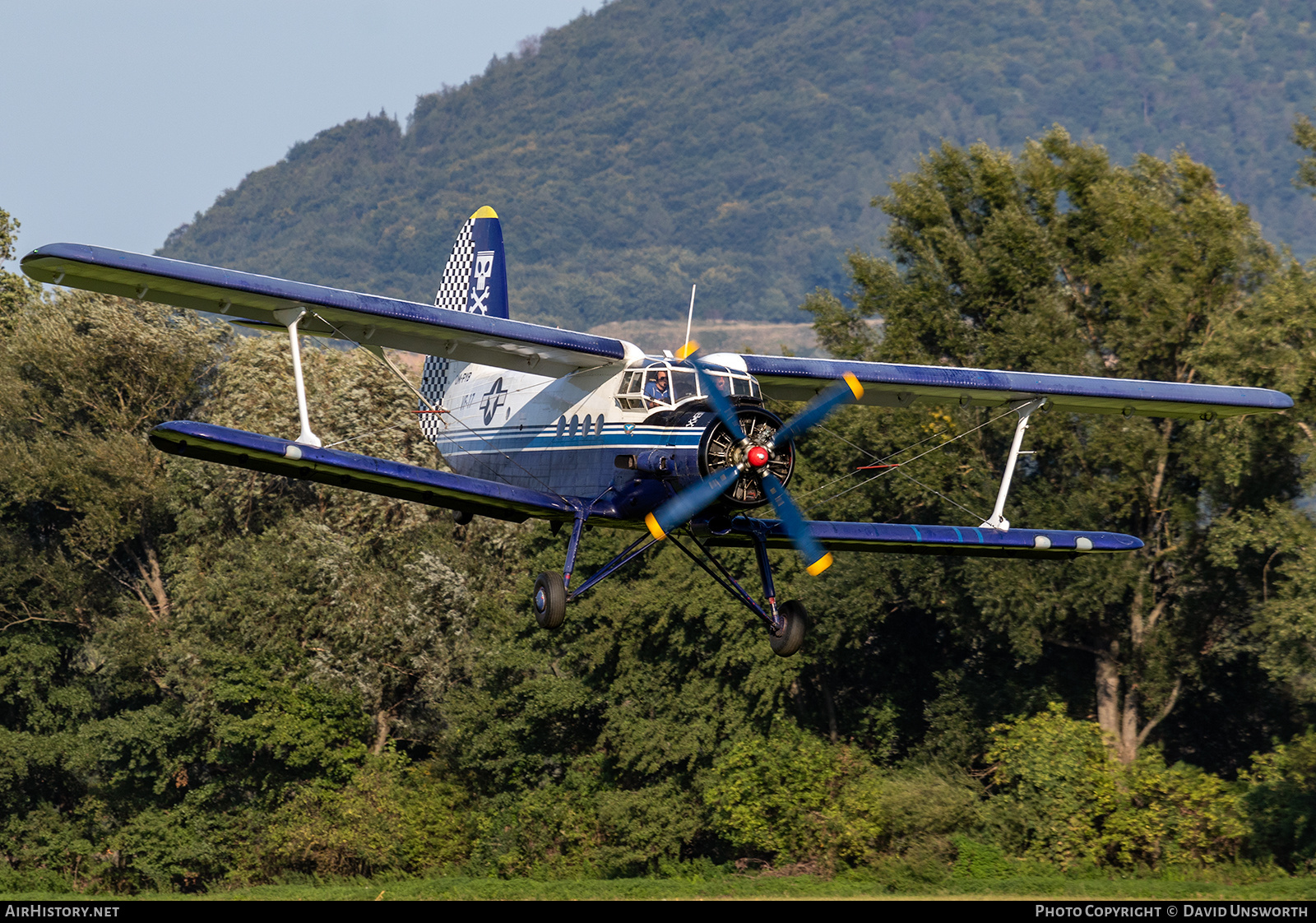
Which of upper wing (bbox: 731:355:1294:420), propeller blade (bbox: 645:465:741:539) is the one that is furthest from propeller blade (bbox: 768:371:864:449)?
upper wing (bbox: 731:355:1294:420)

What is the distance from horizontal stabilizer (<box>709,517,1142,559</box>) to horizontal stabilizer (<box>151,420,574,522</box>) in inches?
146

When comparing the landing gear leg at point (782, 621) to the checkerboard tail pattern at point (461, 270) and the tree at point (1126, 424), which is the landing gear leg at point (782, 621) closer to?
the checkerboard tail pattern at point (461, 270)

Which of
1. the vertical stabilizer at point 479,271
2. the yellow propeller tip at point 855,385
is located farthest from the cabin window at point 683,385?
the vertical stabilizer at point 479,271

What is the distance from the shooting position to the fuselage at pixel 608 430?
19422mm

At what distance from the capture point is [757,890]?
1320 inches

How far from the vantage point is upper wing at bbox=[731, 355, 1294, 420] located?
74.8 feet

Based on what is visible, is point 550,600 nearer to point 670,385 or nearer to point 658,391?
point 658,391

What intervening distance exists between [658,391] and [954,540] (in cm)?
591

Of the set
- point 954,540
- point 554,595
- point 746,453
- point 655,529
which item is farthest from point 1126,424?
point 655,529

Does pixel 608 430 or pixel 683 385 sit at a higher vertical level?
pixel 683 385

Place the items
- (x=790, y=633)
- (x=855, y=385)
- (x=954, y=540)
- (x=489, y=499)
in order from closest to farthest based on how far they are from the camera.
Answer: (x=855, y=385)
(x=489, y=499)
(x=790, y=633)
(x=954, y=540)

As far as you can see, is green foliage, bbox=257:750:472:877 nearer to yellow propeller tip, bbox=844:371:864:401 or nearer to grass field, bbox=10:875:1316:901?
grass field, bbox=10:875:1316:901

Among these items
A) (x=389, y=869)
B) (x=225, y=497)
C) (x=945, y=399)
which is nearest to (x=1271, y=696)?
(x=945, y=399)

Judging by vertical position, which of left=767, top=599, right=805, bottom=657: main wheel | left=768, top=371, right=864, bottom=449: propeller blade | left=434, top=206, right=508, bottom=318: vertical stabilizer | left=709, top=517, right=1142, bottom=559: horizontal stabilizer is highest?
left=434, top=206, right=508, bottom=318: vertical stabilizer
